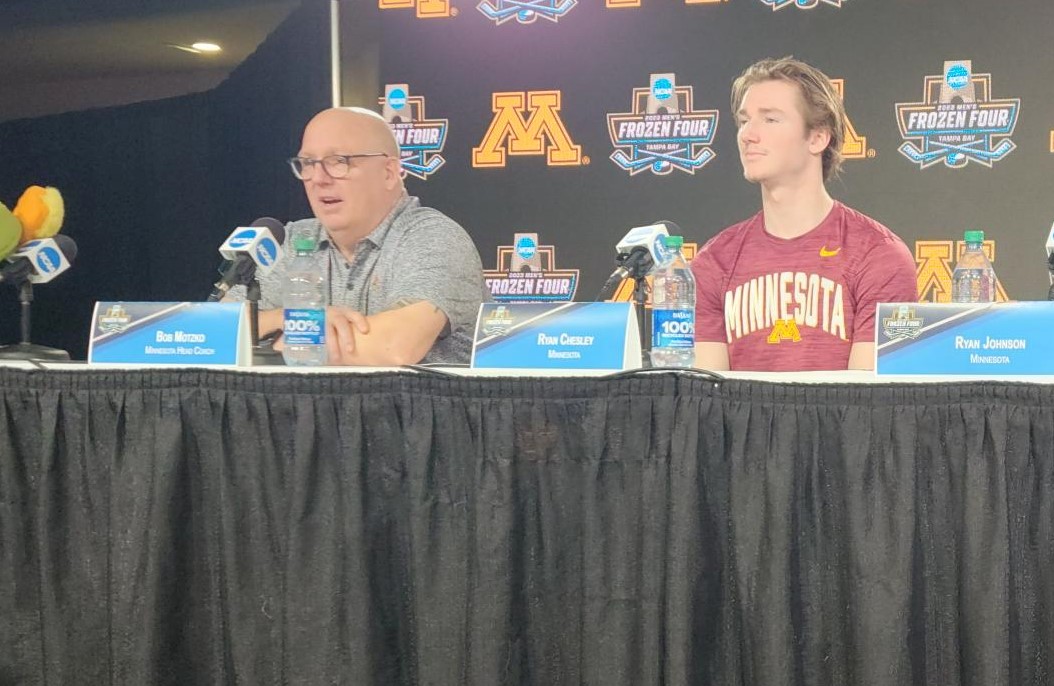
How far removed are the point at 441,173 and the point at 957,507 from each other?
259cm

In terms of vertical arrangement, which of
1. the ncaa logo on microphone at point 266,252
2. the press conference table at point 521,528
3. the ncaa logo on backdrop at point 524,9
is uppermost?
the ncaa logo on backdrop at point 524,9

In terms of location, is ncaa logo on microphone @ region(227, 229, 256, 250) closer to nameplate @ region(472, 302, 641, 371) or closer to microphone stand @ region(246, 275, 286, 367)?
microphone stand @ region(246, 275, 286, 367)

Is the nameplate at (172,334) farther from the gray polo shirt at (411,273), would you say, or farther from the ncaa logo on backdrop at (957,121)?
the ncaa logo on backdrop at (957,121)

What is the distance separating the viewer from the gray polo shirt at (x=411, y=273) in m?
2.00

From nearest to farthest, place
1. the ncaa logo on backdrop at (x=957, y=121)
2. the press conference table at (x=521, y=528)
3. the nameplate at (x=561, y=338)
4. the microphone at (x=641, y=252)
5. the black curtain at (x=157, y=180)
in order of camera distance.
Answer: the press conference table at (x=521, y=528), the nameplate at (x=561, y=338), the microphone at (x=641, y=252), the ncaa logo on backdrop at (x=957, y=121), the black curtain at (x=157, y=180)

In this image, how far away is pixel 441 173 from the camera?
346 cm

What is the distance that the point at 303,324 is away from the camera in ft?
5.02

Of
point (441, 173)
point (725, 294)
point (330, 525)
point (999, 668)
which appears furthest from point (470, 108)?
point (999, 668)

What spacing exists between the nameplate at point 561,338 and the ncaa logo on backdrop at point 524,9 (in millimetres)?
2198

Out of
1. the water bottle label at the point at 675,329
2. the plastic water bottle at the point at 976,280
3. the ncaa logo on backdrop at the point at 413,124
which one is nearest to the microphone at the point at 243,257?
the water bottle label at the point at 675,329

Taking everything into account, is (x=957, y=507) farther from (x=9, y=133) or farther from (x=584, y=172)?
(x=9, y=133)

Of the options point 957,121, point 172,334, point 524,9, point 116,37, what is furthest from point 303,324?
point 116,37

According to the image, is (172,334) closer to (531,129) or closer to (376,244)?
(376,244)

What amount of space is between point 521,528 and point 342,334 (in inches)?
25.5
